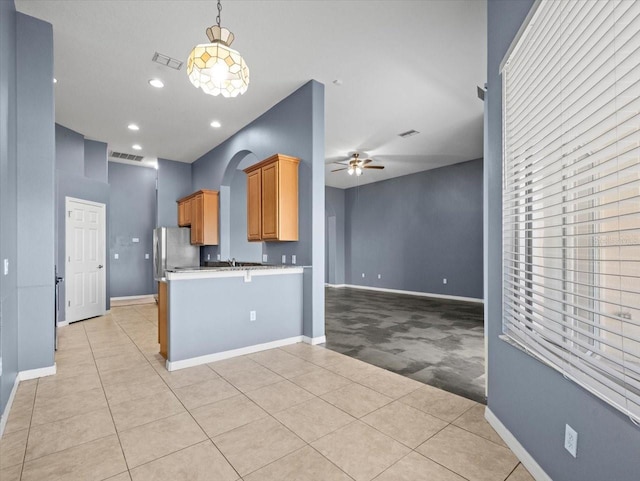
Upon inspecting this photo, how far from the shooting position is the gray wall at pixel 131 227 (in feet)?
26.6

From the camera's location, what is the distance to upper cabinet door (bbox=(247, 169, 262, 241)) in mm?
4738

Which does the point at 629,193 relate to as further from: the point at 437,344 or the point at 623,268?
the point at 437,344

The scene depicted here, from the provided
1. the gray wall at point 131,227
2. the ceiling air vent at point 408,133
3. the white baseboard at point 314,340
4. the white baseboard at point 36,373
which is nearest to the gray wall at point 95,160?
the gray wall at point 131,227

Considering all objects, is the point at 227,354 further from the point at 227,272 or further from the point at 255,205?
the point at 255,205

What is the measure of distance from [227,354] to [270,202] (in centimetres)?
199

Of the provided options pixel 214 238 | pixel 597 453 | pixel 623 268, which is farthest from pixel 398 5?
pixel 214 238

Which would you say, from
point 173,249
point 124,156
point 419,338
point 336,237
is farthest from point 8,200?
point 336,237

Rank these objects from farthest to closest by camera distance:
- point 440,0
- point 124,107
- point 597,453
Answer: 1. point 124,107
2. point 440,0
3. point 597,453

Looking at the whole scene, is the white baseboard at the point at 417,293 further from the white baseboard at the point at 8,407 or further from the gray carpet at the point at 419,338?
the white baseboard at the point at 8,407

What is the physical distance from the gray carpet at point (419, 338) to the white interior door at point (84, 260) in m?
4.27

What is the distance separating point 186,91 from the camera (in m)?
4.53

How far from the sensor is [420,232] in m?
8.98

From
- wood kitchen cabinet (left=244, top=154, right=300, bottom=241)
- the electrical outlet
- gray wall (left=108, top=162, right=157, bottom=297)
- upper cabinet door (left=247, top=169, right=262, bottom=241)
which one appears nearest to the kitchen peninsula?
wood kitchen cabinet (left=244, top=154, right=300, bottom=241)

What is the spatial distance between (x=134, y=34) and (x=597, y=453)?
4601 millimetres
